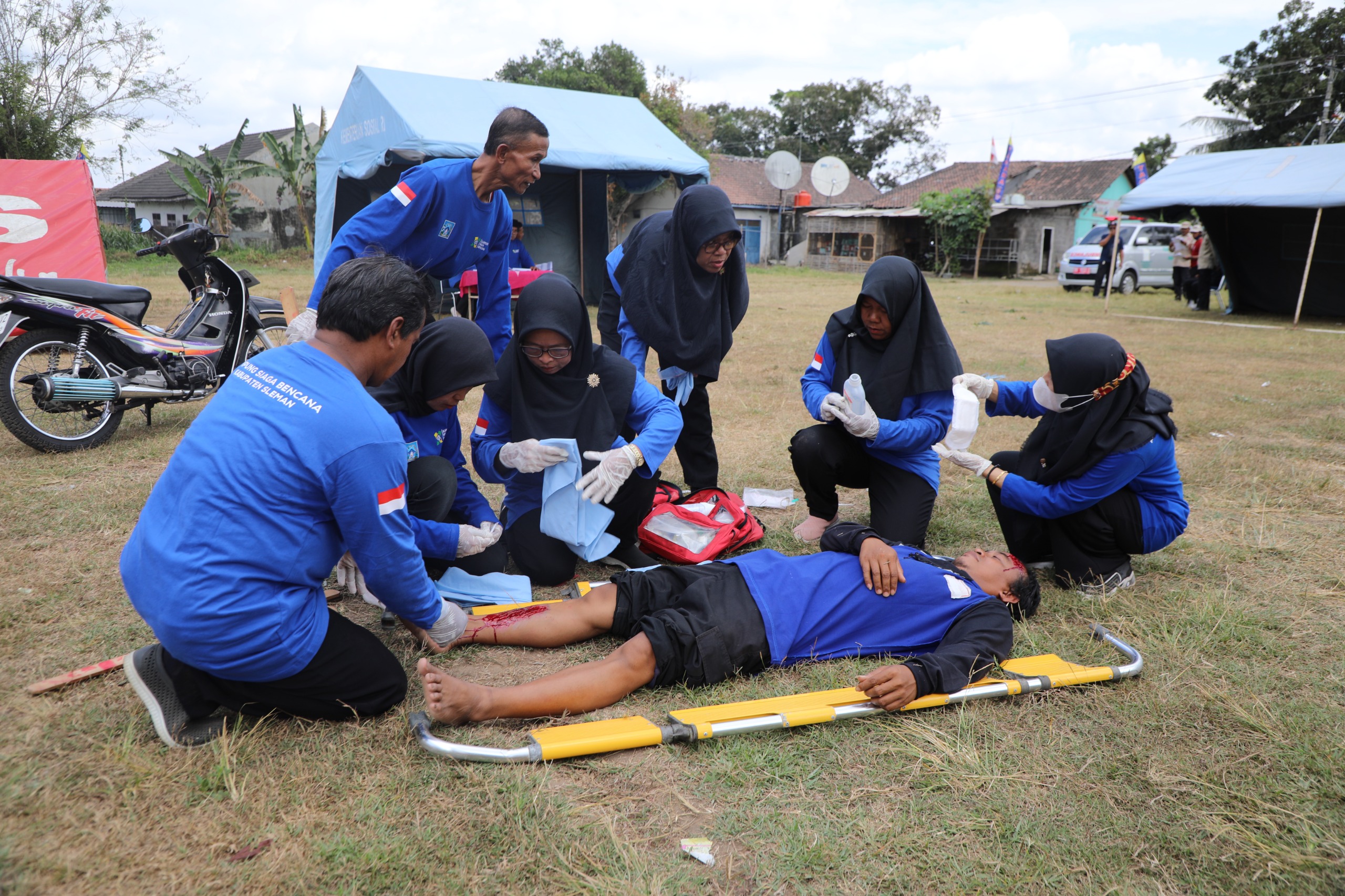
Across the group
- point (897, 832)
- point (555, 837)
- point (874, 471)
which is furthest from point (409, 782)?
point (874, 471)

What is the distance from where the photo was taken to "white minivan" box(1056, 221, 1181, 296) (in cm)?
1812

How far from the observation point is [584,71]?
34.4m

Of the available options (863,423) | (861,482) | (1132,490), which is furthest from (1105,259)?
(863,423)

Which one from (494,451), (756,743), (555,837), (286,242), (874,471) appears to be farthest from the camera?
(286,242)

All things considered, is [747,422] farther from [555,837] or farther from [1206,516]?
[555,837]

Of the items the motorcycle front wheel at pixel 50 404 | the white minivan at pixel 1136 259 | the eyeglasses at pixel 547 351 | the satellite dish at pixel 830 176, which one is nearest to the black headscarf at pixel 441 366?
the eyeglasses at pixel 547 351

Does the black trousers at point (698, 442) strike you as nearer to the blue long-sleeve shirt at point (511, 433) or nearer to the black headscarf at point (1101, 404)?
the blue long-sleeve shirt at point (511, 433)

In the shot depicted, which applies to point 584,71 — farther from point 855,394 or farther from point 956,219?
point 855,394

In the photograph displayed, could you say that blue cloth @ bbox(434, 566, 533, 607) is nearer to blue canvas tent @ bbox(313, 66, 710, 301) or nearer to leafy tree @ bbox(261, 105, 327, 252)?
blue canvas tent @ bbox(313, 66, 710, 301)

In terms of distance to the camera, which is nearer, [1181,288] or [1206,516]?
[1206,516]

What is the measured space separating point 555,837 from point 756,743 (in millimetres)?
658

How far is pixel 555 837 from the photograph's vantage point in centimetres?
180

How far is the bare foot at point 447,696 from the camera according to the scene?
2.12 m

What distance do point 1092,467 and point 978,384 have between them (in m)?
0.62
